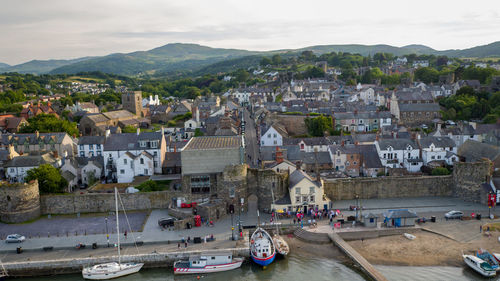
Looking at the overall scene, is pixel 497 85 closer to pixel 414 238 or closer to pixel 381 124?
pixel 381 124

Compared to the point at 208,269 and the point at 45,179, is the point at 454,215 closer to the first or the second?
the point at 208,269

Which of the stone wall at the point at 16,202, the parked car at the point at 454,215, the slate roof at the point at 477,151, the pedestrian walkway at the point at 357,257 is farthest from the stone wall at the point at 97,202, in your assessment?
the slate roof at the point at 477,151

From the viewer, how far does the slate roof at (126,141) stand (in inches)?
1731

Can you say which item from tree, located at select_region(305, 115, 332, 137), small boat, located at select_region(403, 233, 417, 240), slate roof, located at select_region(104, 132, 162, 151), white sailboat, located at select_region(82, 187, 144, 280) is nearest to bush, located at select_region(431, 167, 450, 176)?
small boat, located at select_region(403, 233, 417, 240)

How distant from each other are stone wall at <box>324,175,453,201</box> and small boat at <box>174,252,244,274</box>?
1368cm

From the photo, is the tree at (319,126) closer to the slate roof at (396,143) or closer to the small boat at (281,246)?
the slate roof at (396,143)

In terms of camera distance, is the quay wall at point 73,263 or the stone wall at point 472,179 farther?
the stone wall at point 472,179

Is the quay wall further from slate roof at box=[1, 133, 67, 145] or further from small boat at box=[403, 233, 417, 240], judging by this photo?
slate roof at box=[1, 133, 67, 145]

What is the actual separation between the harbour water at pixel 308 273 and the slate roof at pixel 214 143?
11.8 m

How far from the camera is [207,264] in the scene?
26719 millimetres

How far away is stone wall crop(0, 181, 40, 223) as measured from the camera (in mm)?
33594

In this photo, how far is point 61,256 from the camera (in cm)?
2766

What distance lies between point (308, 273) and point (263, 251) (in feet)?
10.6

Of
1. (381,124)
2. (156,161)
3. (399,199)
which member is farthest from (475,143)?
(156,161)
